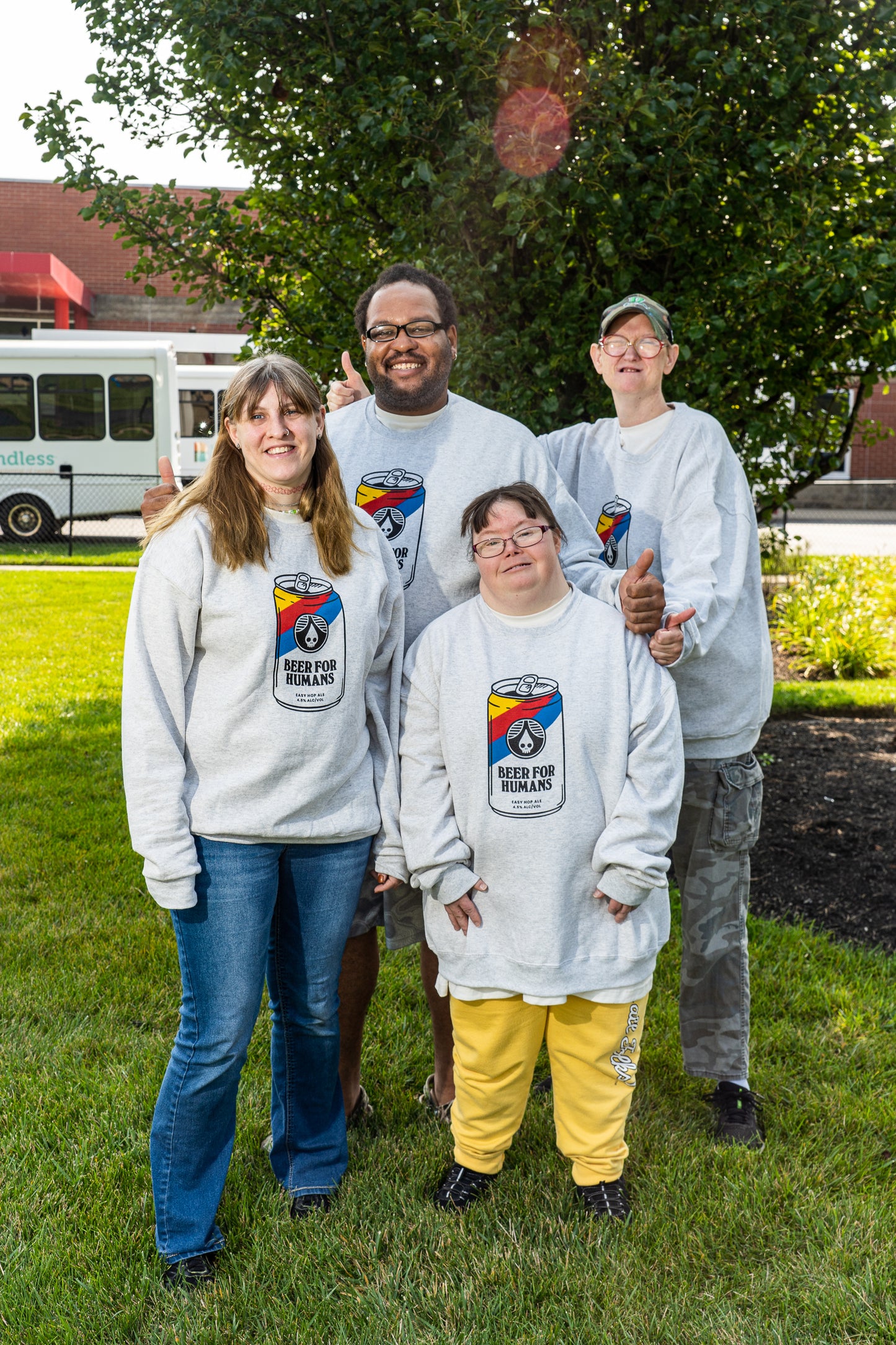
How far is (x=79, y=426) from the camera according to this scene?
60.6ft

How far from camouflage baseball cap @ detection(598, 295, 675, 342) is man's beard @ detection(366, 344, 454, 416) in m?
0.44

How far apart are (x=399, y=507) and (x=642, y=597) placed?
28.4 inches

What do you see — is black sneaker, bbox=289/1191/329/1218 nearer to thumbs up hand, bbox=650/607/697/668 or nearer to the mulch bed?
thumbs up hand, bbox=650/607/697/668

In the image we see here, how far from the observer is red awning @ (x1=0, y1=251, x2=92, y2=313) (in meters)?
25.8

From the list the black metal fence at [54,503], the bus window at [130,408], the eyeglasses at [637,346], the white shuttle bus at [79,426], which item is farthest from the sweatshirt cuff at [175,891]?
the bus window at [130,408]

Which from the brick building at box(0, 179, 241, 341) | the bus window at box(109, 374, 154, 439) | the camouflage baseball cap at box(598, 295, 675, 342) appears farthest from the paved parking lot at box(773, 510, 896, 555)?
the brick building at box(0, 179, 241, 341)

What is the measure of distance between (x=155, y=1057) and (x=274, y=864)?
1316 millimetres

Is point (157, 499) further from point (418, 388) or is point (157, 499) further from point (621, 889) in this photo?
point (621, 889)

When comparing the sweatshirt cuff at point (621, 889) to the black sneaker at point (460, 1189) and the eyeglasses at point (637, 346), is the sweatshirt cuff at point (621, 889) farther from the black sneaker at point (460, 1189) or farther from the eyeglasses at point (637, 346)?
the eyeglasses at point (637, 346)

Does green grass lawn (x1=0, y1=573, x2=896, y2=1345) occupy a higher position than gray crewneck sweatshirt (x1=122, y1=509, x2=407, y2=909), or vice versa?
gray crewneck sweatshirt (x1=122, y1=509, x2=407, y2=909)

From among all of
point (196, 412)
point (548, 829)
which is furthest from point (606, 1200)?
point (196, 412)

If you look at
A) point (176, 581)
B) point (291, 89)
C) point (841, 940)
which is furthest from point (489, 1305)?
point (291, 89)

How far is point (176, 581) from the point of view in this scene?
7.84 ft

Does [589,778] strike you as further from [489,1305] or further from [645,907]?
[489,1305]
